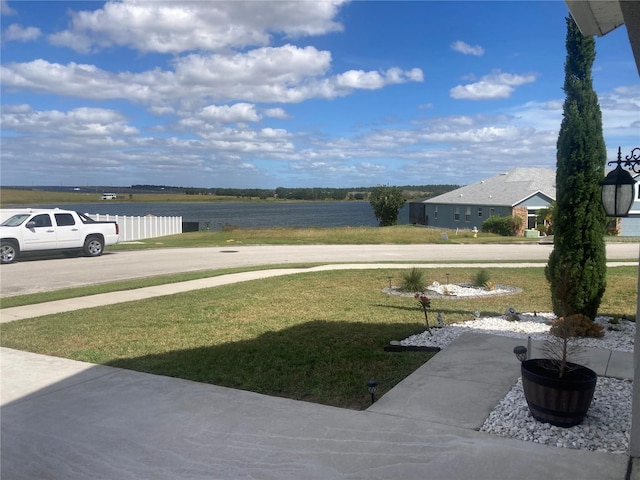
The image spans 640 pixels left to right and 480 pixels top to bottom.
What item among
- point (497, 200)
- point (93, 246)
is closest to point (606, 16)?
point (93, 246)

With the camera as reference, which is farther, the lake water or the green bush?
the lake water

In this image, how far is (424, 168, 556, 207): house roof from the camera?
41.5m

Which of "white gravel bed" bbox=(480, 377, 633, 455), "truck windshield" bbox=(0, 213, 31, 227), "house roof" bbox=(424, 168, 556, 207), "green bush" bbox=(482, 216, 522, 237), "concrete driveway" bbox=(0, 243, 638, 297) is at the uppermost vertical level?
"house roof" bbox=(424, 168, 556, 207)

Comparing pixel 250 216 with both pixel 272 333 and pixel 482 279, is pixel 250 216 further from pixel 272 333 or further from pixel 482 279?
pixel 272 333

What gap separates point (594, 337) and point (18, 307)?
1059cm

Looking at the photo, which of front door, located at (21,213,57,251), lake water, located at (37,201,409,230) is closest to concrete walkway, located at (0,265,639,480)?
front door, located at (21,213,57,251)

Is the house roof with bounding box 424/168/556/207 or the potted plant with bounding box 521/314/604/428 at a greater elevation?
the house roof with bounding box 424/168/556/207

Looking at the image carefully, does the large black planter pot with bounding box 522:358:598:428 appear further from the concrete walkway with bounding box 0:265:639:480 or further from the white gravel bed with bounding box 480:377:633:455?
the concrete walkway with bounding box 0:265:639:480

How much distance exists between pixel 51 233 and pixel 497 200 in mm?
33419

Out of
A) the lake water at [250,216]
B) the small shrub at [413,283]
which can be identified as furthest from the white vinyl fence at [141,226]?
the small shrub at [413,283]

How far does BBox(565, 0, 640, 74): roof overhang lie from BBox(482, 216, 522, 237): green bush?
35084 millimetres

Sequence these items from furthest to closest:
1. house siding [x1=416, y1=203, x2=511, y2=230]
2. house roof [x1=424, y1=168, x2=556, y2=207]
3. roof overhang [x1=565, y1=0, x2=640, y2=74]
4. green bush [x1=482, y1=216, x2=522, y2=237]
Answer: house siding [x1=416, y1=203, x2=511, y2=230]
house roof [x1=424, y1=168, x2=556, y2=207]
green bush [x1=482, y1=216, x2=522, y2=237]
roof overhang [x1=565, y1=0, x2=640, y2=74]

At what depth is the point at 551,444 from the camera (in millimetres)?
4324

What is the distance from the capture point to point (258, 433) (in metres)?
4.56
